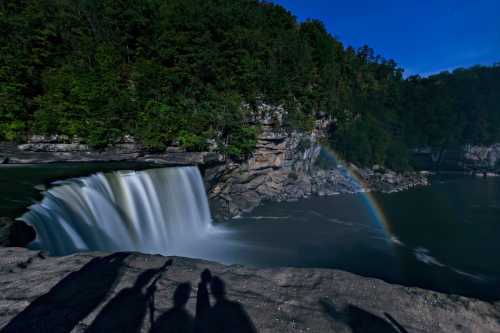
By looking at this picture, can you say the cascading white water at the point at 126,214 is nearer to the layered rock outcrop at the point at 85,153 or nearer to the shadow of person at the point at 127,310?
the layered rock outcrop at the point at 85,153

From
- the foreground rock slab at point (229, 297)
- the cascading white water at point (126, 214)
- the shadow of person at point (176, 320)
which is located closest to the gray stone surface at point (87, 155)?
the cascading white water at point (126, 214)

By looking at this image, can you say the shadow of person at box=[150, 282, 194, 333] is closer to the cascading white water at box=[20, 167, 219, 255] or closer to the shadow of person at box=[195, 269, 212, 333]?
the shadow of person at box=[195, 269, 212, 333]

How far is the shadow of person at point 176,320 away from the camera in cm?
236

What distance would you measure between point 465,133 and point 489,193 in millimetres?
20008

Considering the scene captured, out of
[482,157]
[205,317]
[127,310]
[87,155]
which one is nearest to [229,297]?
[205,317]

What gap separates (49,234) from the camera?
5.52m

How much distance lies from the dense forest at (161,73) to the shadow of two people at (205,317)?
11095 mm

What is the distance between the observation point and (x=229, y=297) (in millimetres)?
2895

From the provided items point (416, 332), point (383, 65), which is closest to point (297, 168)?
point (416, 332)

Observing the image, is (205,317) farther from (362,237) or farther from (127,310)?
(362,237)

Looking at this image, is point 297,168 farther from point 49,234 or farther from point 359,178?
point 49,234

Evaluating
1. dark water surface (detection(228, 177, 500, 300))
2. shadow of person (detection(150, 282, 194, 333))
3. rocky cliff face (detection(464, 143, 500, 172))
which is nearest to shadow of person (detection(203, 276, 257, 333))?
shadow of person (detection(150, 282, 194, 333))

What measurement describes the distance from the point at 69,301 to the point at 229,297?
76.2 inches

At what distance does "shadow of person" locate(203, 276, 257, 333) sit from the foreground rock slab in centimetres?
9
